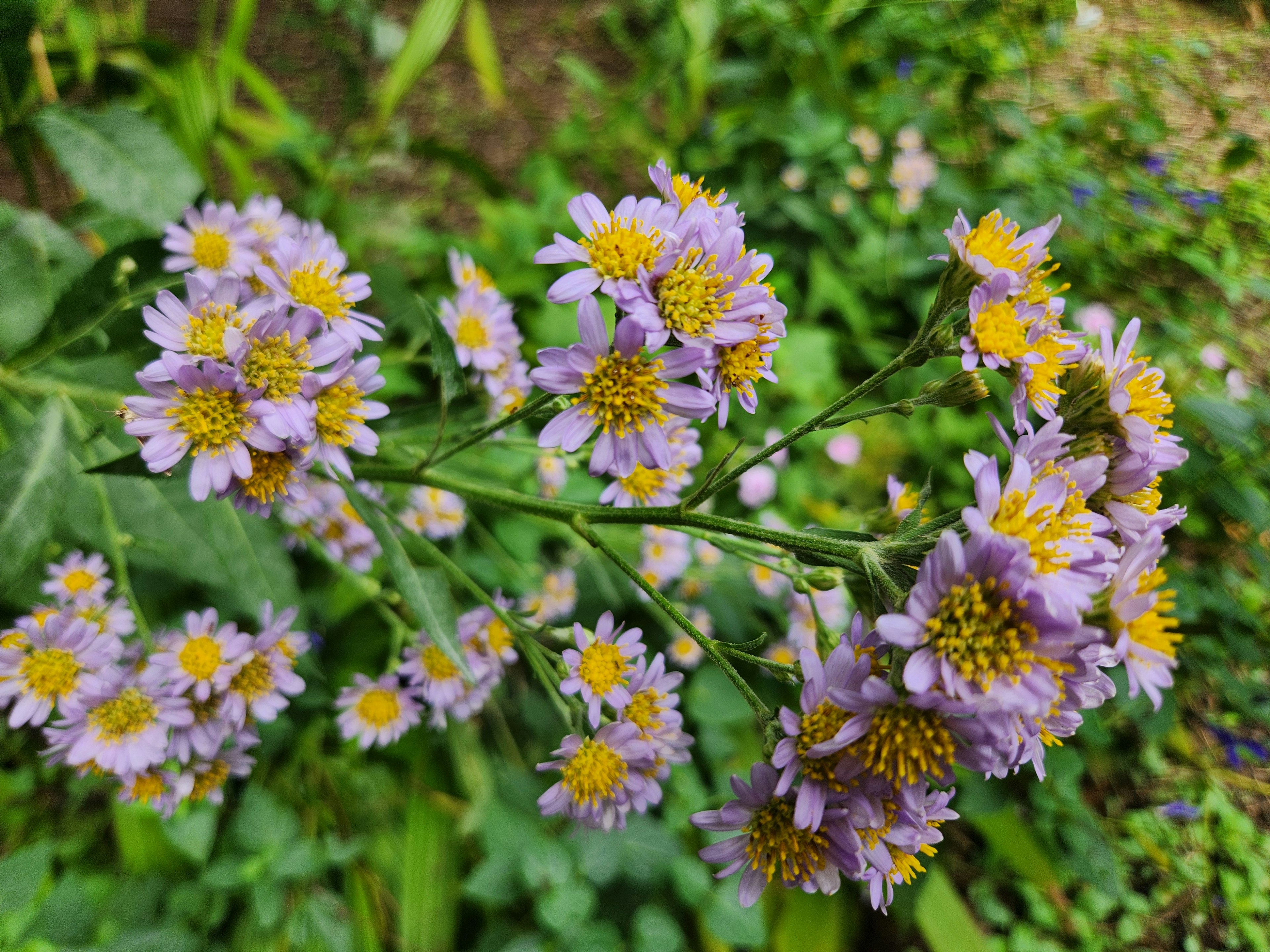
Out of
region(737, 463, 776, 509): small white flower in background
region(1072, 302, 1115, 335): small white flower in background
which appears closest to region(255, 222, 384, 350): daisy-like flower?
region(737, 463, 776, 509): small white flower in background

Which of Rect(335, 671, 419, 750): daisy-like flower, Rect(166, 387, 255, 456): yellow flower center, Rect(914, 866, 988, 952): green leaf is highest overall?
Rect(166, 387, 255, 456): yellow flower center

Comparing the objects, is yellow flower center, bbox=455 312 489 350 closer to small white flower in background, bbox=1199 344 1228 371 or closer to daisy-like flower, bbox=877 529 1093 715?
daisy-like flower, bbox=877 529 1093 715

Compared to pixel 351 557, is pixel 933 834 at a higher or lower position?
higher

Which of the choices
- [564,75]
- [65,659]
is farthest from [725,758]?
[564,75]

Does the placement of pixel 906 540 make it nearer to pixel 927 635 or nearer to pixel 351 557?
pixel 927 635

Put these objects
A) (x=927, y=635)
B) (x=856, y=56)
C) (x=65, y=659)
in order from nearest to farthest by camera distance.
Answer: (x=927, y=635), (x=65, y=659), (x=856, y=56)
